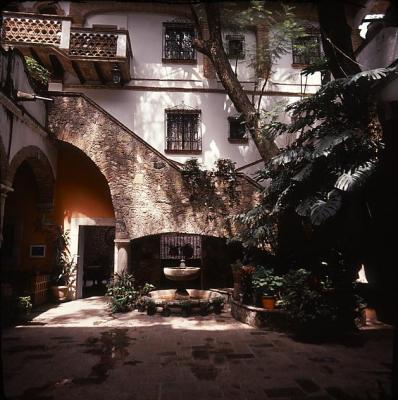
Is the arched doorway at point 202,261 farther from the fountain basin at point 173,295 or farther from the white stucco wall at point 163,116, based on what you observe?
the white stucco wall at point 163,116

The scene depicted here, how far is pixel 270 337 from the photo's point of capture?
6398mm

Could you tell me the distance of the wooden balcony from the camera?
10.8m

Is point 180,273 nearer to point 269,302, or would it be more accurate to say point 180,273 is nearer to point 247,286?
point 247,286

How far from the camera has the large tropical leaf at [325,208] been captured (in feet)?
18.4

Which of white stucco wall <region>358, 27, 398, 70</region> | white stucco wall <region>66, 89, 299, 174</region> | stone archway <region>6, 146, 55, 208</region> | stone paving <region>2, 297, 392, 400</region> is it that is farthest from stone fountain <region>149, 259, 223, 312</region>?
white stucco wall <region>358, 27, 398, 70</region>

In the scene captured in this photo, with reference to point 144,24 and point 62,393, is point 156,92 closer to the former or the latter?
point 144,24

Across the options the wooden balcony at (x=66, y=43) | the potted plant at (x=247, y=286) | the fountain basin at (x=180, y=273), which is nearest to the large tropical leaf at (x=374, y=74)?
the potted plant at (x=247, y=286)

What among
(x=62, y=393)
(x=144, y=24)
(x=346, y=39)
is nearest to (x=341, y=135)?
(x=346, y=39)

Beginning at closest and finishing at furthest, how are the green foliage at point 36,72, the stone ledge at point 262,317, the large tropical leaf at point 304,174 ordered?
the large tropical leaf at point 304,174
the stone ledge at point 262,317
the green foliage at point 36,72

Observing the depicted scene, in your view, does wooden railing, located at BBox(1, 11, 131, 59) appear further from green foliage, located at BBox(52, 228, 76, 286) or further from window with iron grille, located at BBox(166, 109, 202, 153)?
green foliage, located at BBox(52, 228, 76, 286)

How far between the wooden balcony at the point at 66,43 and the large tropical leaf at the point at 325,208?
8828 millimetres

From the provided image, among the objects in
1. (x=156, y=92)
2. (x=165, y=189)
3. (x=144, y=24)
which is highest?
(x=144, y=24)

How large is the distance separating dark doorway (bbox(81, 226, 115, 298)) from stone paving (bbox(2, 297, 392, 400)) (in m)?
5.45

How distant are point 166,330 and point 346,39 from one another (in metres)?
7.69
